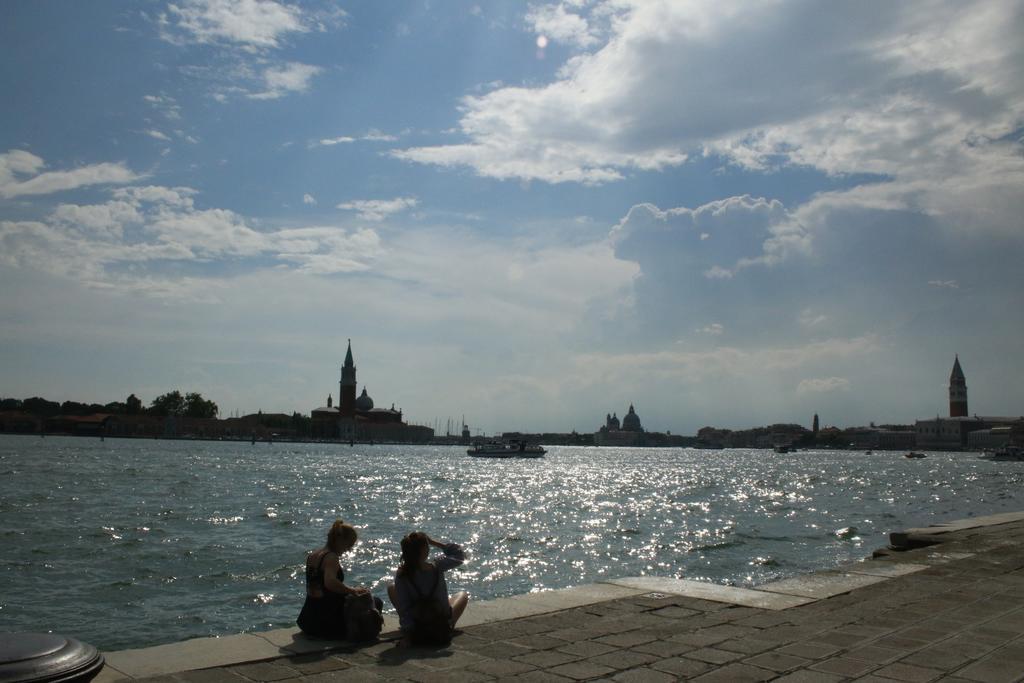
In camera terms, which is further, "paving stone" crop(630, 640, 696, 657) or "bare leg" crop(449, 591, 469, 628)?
"bare leg" crop(449, 591, 469, 628)

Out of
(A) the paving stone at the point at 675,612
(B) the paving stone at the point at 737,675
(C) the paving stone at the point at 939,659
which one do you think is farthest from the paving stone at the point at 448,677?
(C) the paving stone at the point at 939,659

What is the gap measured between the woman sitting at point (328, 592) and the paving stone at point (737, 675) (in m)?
2.41

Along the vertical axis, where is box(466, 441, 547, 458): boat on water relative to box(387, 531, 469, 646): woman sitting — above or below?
below

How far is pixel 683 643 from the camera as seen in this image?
19.6 ft

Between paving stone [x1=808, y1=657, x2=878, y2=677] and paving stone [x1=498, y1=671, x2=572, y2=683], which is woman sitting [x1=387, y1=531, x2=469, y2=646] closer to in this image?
paving stone [x1=498, y1=671, x2=572, y2=683]

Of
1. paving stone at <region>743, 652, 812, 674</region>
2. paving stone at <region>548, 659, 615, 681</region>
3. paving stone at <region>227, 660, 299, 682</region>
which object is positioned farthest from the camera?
paving stone at <region>743, 652, 812, 674</region>

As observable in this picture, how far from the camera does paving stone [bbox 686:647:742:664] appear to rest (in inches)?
216

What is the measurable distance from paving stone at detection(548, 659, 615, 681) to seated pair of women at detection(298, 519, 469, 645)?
3.35ft

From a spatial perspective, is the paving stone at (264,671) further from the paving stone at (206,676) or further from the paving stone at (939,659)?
the paving stone at (939,659)

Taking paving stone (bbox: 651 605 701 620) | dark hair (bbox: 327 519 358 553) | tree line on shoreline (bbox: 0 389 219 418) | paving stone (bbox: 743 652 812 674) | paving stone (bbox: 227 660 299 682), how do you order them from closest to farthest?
1. paving stone (bbox: 227 660 299 682)
2. paving stone (bbox: 743 652 812 674)
3. dark hair (bbox: 327 519 358 553)
4. paving stone (bbox: 651 605 701 620)
5. tree line on shoreline (bbox: 0 389 219 418)

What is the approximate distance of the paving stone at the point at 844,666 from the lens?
5176 millimetres

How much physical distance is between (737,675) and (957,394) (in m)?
217

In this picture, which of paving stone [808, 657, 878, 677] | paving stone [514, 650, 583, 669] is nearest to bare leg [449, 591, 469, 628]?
paving stone [514, 650, 583, 669]

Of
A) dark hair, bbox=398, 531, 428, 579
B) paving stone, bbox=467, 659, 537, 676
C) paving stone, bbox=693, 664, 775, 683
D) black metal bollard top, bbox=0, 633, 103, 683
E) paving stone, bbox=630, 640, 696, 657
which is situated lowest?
paving stone, bbox=467, 659, 537, 676
